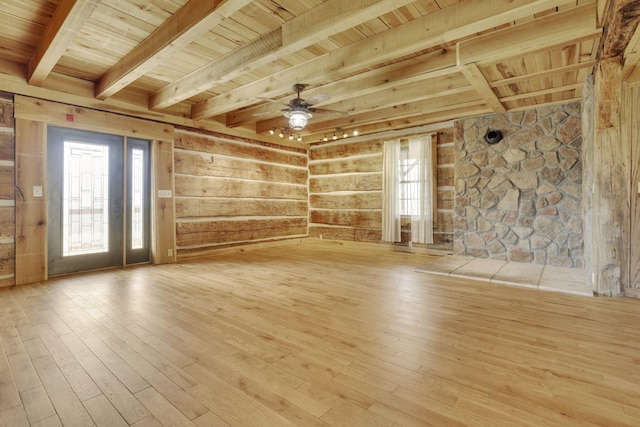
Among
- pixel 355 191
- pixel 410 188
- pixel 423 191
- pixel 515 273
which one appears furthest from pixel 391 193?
pixel 515 273

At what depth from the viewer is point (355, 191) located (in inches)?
296

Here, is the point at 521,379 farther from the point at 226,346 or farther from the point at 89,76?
the point at 89,76

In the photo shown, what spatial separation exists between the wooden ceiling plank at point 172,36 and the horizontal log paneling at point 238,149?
1.76 metres

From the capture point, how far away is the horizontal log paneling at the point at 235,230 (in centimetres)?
585

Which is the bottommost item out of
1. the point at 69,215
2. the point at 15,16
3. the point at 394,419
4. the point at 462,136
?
the point at 394,419

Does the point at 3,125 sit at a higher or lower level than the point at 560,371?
higher

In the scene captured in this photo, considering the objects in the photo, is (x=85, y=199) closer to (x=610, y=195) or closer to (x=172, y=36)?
(x=172, y=36)

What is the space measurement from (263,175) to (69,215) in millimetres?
3716

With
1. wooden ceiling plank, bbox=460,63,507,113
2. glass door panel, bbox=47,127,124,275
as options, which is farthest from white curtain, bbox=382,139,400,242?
glass door panel, bbox=47,127,124,275

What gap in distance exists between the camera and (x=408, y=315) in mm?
2900

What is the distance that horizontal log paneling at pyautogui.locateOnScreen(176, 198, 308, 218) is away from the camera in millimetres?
5840

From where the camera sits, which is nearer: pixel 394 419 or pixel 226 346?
pixel 394 419

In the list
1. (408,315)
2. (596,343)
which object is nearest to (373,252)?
(408,315)

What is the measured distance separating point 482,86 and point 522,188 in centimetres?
216
